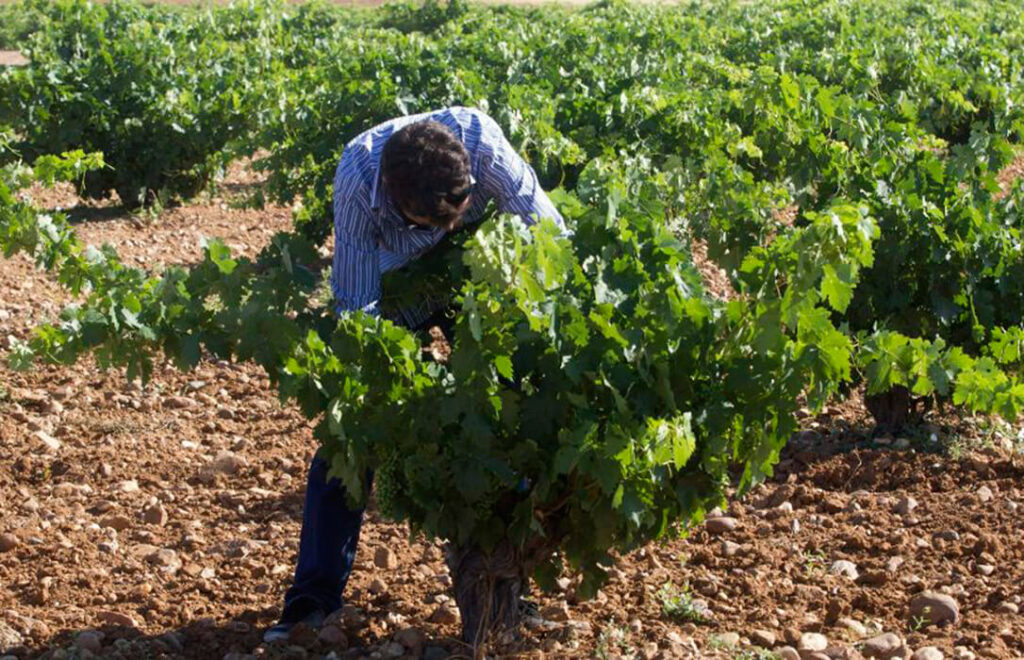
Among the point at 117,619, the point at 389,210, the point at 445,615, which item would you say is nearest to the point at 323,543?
the point at 445,615

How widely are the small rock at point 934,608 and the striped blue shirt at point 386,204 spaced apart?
1.61 metres

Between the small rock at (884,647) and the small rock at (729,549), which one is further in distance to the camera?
the small rock at (729,549)

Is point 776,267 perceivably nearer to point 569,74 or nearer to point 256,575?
point 256,575

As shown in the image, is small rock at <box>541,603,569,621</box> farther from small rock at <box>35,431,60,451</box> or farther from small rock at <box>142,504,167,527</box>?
small rock at <box>35,431,60,451</box>

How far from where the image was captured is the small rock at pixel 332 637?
14.1ft

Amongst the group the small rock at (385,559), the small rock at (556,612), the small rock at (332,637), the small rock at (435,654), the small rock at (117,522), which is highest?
the small rock at (556,612)

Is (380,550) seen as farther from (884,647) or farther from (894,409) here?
(894,409)

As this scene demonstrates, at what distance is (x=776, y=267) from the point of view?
3928 millimetres

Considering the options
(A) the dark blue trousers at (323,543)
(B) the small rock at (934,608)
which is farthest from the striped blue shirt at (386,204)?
(B) the small rock at (934,608)

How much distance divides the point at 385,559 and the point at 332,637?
70 cm

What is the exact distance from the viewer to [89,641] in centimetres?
432

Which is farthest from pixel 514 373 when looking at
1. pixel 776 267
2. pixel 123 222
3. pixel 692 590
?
pixel 123 222

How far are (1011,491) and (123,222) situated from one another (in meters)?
6.86

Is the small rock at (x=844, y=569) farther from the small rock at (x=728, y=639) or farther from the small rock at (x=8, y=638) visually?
the small rock at (x=8, y=638)
